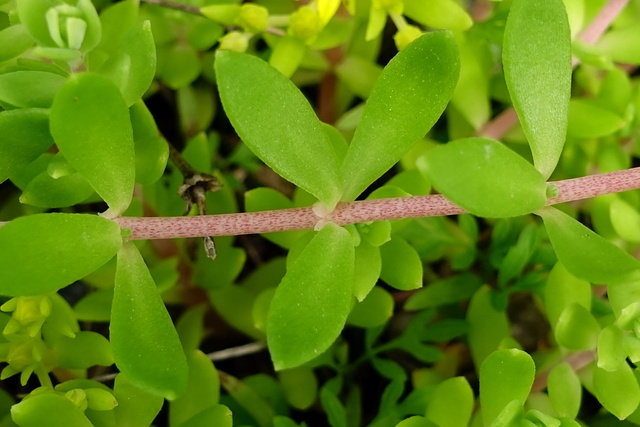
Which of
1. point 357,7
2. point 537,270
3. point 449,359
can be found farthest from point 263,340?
point 357,7

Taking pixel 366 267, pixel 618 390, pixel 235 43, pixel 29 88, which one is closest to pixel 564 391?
pixel 618 390

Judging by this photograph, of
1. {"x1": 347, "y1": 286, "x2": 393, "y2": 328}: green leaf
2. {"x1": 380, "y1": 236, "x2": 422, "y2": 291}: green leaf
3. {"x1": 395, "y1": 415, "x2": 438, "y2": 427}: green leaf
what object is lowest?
{"x1": 347, "y1": 286, "x2": 393, "y2": 328}: green leaf

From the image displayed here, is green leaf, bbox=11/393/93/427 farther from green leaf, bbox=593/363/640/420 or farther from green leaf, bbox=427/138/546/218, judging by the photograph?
green leaf, bbox=593/363/640/420

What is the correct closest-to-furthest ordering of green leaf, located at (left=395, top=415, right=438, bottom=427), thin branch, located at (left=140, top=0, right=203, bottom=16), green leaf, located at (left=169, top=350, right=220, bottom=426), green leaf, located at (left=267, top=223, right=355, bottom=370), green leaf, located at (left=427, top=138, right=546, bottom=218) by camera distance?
green leaf, located at (left=427, top=138, right=546, bottom=218) < green leaf, located at (left=267, top=223, right=355, bottom=370) < green leaf, located at (left=395, top=415, right=438, bottom=427) < green leaf, located at (left=169, top=350, right=220, bottom=426) < thin branch, located at (left=140, top=0, right=203, bottom=16)

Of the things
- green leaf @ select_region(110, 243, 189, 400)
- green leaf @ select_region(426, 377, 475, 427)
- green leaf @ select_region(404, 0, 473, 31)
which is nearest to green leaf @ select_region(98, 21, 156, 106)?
green leaf @ select_region(110, 243, 189, 400)

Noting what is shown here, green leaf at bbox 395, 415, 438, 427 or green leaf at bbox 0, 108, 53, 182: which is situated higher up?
green leaf at bbox 0, 108, 53, 182

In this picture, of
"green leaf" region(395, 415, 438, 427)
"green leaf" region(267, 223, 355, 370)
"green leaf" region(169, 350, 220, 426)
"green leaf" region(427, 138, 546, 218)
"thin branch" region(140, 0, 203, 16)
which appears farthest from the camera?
"thin branch" region(140, 0, 203, 16)
